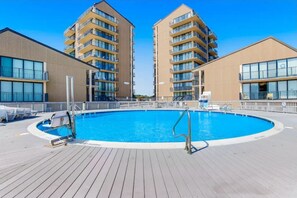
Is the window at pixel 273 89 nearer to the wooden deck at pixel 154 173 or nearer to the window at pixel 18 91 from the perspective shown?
the wooden deck at pixel 154 173

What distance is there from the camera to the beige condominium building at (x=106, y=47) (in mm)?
33375

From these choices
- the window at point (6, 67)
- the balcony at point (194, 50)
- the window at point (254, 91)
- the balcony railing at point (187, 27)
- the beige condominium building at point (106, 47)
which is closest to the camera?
the window at point (6, 67)

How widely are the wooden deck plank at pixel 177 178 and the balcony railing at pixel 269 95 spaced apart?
70.5ft

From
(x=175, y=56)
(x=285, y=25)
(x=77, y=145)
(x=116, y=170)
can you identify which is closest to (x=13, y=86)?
(x=77, y=145)

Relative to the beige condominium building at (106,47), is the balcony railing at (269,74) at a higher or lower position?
lower

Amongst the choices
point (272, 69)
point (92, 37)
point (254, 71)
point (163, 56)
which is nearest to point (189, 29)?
point (163, 56)

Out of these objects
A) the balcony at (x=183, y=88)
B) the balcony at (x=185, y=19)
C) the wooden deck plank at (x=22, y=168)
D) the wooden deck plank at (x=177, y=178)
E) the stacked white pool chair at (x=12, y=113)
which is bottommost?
the wooden deck plank at (x=177, y=178)

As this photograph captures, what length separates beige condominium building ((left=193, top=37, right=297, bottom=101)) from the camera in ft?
62.2

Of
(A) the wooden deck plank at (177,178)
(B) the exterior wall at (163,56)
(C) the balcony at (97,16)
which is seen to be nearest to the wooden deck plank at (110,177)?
(A) the wooden deck plank at (177,178)

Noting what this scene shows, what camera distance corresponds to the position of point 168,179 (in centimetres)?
291

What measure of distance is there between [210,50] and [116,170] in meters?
44.2

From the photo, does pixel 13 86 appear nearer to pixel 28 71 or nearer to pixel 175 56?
pixel 28 71

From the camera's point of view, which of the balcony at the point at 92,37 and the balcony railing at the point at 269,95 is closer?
the balcony railing at the point at 269,95

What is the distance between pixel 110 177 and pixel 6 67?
19953 mm
